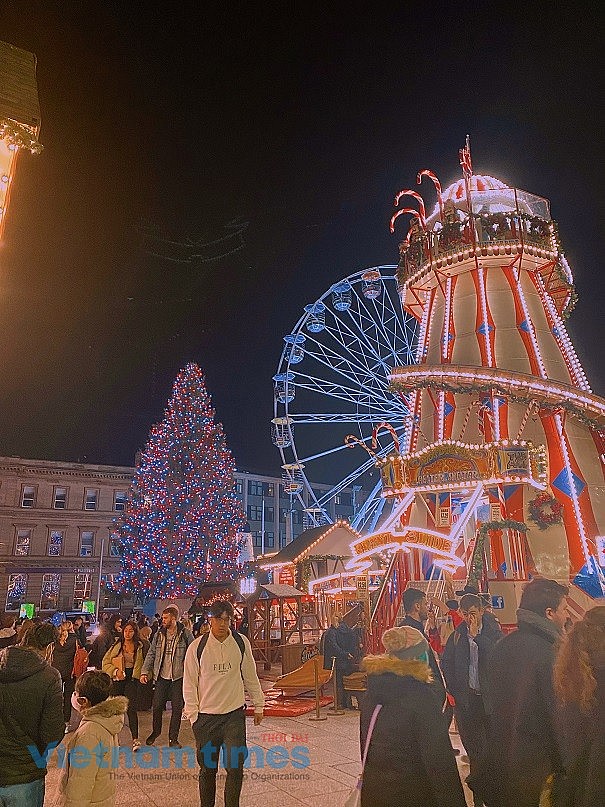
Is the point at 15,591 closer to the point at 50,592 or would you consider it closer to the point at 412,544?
the point at 50,592

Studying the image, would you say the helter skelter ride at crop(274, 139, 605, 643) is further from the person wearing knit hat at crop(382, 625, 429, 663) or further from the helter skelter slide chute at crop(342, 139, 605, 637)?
the person wearing knit hat at crop(382, 625, 429, 663)

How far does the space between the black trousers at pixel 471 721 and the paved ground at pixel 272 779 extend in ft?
2.03

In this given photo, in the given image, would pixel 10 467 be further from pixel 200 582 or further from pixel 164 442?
pixel 200 582

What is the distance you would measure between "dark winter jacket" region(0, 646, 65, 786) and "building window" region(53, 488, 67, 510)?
53.5m

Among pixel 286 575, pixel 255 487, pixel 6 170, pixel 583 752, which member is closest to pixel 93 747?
pixel 583 752

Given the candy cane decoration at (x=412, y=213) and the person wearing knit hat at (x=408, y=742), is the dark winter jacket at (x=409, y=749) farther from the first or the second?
the candy cane decoration at (x=412, y=213)

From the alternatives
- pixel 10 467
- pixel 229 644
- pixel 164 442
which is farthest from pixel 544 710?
pixel 10 467

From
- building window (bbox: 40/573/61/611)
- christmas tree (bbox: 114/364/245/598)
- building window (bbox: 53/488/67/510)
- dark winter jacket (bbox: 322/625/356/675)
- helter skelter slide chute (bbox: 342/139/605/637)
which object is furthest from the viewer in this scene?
building window (bbox: 53/488/67/510)

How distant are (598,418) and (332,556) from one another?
11.3m

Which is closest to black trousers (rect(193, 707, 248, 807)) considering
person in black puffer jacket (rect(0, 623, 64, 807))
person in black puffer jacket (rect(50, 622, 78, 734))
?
person in black puffer jacket (rect(0, 623, 64, 807))

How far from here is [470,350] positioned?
22703 millimetres

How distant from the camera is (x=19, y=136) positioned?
21.4ft

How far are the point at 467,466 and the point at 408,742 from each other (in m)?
16.4

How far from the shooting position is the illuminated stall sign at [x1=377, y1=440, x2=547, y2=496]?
736 inches
